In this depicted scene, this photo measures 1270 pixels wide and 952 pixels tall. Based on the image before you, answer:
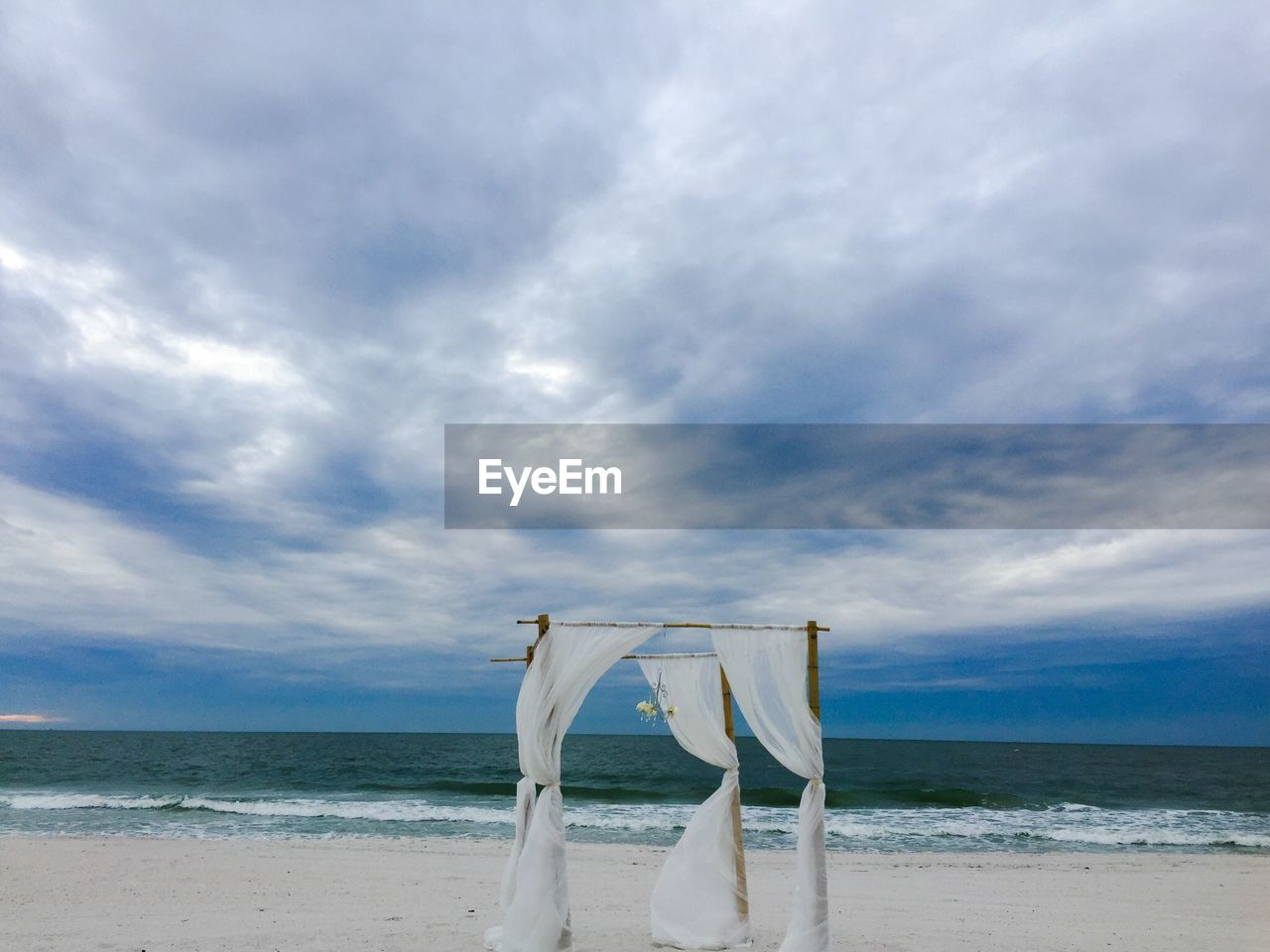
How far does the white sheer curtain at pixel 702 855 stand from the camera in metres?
6.88

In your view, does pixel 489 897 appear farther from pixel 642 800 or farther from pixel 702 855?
pixel 642 800

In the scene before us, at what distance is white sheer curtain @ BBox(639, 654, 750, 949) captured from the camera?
688 cm

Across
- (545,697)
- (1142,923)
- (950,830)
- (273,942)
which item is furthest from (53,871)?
(950,830)

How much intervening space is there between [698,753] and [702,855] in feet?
2.65

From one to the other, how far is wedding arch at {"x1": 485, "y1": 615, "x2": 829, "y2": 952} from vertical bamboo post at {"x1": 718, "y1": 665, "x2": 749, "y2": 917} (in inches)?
0.5

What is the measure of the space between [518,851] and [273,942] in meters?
2.33

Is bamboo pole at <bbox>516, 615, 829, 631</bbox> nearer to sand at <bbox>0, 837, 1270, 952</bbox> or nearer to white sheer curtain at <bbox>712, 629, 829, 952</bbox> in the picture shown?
white sheer curtain at <bbox>712, 629, 829, 952</bbox>

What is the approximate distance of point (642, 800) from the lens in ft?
75.6

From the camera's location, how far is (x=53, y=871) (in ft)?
36.2

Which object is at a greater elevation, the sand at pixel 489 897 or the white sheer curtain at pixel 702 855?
the white sheer curtain at pixel 702 855

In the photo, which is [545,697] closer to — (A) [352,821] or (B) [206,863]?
(B) [206,863]

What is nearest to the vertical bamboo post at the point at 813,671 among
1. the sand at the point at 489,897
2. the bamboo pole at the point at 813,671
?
the bamboo pole at the point at 813,671

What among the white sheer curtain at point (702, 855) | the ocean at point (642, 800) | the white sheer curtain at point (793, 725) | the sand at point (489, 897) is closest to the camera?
the white sheer curtain at point (793, 725)

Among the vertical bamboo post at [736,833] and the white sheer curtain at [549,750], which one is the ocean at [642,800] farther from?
the white sheer curtain at [549,750]
